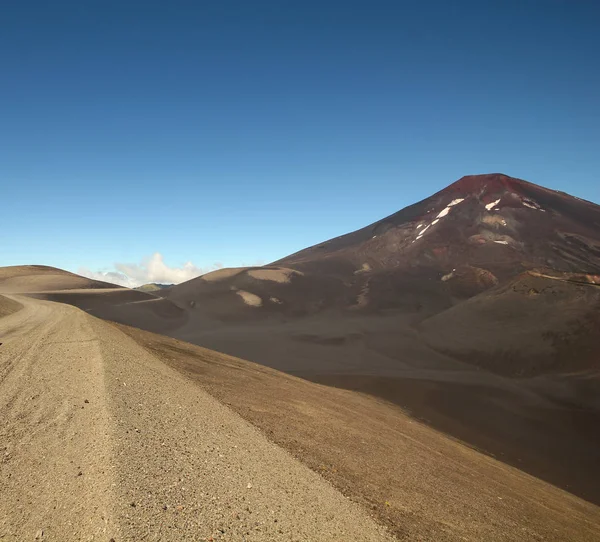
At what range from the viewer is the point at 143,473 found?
15.1ft

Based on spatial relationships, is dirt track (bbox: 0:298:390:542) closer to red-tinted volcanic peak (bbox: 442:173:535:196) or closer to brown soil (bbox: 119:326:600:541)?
brown soil (bbox: 119:326:600:541)

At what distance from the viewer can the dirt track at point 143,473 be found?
380cm

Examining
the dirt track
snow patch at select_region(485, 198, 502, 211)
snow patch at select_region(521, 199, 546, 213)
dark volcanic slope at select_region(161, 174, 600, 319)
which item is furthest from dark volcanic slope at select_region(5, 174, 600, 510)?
the dirt track

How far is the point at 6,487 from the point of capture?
4.25 m

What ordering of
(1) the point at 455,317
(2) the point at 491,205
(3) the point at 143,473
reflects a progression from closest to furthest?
(3) the point at 143,473, (1) the point at 455,317, (2) the point at 491,205

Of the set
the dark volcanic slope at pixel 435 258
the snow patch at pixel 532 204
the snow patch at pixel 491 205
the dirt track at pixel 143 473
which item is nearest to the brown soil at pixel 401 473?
the dirt track at pixel 143 473

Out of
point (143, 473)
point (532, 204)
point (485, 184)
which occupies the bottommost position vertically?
point (143, 473)

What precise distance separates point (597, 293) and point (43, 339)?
44006 millimetres

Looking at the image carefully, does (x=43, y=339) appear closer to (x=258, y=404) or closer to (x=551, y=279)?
(x=258, y=404)

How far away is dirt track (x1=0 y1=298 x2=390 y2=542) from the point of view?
12.5 feet

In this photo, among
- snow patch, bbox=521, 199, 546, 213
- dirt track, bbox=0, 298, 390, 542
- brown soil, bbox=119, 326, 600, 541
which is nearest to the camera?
dirt track, bbox=0, 298, 390, 542

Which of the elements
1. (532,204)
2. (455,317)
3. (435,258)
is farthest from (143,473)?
(532,204)

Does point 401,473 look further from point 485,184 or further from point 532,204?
point 485,184

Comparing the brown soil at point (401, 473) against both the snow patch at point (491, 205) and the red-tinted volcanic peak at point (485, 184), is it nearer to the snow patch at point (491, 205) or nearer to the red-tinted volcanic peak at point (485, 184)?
the snow patch at point (491, 205)
